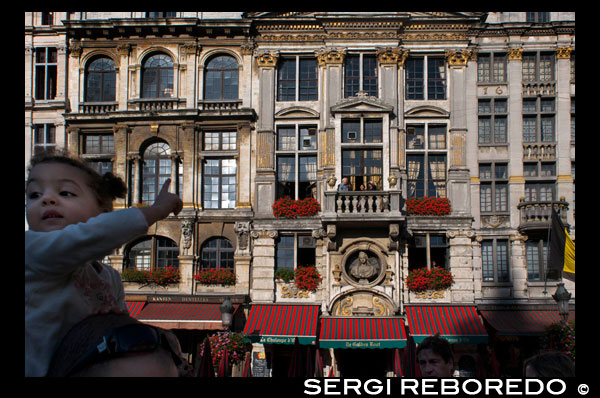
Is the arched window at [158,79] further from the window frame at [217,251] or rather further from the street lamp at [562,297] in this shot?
the street lamp at [562,297]

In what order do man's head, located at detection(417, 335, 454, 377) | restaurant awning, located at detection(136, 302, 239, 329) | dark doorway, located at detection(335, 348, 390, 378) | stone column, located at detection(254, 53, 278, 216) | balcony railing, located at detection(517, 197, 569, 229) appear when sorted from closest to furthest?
man's head, located at detection(417, 335, 454, 377), restaurant awning, located at detection(136, 302, 239, 329), dark doorway, located at detection(335, 348, 390, 378), balcony railing, located at detection(517, 197, 569, 229), stone column, located at detection(254, 53, 278, 216)

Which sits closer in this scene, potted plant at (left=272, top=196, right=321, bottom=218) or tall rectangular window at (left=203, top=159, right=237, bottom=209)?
potted plant at (left=272, top=196, right=321, bottom=218)

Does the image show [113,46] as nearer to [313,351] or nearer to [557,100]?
[313,351]

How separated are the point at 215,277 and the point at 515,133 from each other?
11.6 meters

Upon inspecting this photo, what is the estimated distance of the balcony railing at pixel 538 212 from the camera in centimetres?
2017

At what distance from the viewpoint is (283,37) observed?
71.7 ft

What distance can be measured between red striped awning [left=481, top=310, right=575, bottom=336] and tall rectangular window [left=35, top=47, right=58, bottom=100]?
17.5 metres

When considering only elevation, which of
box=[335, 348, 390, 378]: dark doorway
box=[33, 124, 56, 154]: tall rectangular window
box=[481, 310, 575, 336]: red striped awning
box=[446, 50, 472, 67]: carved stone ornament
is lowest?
box=[335, 348, 390, 378]: dark doorway

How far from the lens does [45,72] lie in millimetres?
22391

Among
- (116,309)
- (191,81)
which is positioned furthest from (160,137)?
(116,309)

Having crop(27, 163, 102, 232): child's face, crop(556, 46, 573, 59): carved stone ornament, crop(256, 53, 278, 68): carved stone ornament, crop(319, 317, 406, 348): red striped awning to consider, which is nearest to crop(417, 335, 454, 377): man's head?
crop(27, 163, 102, 232): child's face

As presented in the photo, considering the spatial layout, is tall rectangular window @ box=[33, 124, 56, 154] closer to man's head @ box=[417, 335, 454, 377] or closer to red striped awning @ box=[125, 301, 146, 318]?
red striped awning @ box=[125, 301, 146, 318]

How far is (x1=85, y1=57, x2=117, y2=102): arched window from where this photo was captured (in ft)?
73.2

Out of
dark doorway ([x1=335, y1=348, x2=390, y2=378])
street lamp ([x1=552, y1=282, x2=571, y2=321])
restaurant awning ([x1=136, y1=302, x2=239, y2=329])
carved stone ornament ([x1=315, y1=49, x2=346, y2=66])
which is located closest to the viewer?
street lamp ([x1=552, y1=282, x2=571, y2=321])
